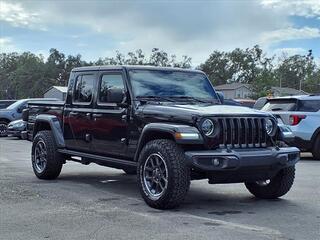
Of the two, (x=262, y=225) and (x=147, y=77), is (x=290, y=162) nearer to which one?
(x=262, y=225)

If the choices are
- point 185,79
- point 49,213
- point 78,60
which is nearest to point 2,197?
point 49,213

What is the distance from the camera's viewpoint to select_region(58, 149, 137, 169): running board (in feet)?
26.1

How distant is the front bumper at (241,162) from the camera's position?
6.69 meters

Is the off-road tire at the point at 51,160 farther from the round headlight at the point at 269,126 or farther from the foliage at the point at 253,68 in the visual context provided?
the foliage at the point at 253,68

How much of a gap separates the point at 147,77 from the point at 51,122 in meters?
2.33

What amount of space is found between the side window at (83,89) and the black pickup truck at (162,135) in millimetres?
19

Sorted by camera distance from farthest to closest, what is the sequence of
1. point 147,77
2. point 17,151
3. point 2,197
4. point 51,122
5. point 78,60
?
point 78,60 < point 17,151 < point 51,122 < point 147,77 < point 2,197

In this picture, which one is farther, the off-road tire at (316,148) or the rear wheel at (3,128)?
the rear wheel at (3,128)

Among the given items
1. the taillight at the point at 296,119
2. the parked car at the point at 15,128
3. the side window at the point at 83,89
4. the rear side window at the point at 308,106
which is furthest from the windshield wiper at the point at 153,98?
the parked car at the point at 15,128

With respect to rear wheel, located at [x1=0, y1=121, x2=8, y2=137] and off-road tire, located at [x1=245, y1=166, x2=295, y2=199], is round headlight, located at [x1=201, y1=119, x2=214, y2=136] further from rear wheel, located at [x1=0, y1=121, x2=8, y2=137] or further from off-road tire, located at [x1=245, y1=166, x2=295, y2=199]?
rear wheel, located at [x1=0, y1=121, x2=8, y2=137]

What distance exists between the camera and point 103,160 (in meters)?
8.46

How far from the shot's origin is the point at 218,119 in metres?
6.96

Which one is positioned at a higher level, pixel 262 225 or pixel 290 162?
pixel 290 162

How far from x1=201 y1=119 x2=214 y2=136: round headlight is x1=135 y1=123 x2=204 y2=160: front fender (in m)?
0.10
